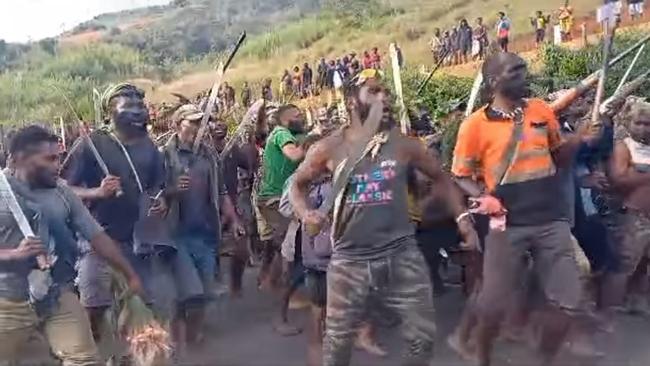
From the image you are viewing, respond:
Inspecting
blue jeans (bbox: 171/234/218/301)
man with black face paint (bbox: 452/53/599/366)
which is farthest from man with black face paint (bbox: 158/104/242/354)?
man with black face paint (bbox: 452/53/599/366)

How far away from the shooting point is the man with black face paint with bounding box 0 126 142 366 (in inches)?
181

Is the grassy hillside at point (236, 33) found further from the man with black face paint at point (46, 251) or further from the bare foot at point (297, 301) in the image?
the man with black face paint at point (46, 251)

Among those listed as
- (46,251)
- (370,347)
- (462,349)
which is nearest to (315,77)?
(370,347)

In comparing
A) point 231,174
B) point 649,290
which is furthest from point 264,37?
point 649,290

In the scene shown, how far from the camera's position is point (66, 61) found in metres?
20.7

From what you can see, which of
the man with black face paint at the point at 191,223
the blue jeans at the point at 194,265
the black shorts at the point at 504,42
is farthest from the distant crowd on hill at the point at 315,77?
the blue jeans at the point at 194,265

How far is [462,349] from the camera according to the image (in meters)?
6.12

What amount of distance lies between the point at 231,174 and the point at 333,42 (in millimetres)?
14734

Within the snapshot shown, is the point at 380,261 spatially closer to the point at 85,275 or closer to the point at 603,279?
the point at 85,275

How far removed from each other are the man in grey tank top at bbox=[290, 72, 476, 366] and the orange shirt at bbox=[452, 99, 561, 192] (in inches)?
16.5

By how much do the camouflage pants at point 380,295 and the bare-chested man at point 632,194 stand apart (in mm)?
2187

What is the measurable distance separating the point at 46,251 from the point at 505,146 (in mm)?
2138

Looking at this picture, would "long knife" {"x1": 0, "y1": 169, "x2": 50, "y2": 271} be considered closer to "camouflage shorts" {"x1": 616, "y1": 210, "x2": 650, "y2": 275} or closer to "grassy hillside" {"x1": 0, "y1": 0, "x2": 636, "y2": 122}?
"camouflage shorts" {"x1": 616, "y1": 210, "x2": 650, "y2": 275}

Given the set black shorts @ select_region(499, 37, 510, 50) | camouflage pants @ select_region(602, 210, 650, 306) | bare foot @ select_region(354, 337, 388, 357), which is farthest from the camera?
black shorts @ select_region(499, 37, 510, 50)
